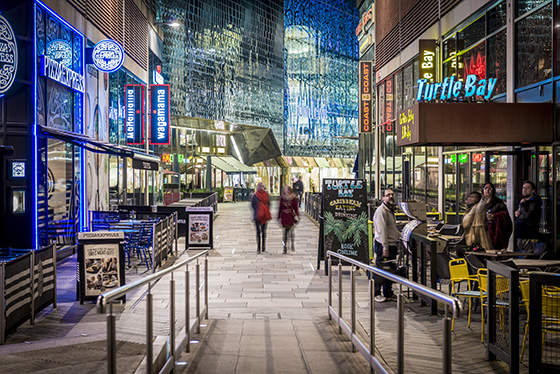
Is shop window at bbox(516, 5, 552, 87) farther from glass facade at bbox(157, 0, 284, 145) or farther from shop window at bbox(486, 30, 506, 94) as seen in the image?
glass facade at bbox(157, 0, 284, 145)

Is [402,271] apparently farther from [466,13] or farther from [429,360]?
[466,13]

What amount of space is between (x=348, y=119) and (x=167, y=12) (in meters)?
26.2

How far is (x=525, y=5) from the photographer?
13273 millimetres

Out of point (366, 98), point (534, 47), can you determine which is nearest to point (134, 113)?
point (366, 98)

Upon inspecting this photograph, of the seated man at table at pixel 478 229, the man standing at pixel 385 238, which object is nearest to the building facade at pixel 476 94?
the seated man at table at pixel 478 229

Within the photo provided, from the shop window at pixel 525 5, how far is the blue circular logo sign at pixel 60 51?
467 inches

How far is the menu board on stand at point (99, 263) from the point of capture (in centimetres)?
941

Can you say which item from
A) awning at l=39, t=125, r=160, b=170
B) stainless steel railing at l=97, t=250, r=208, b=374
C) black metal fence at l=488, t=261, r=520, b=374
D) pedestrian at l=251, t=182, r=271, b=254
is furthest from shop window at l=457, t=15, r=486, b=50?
stainless steel railing at l=97, t=250, r=208, b=374

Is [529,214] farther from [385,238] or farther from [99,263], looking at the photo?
[99,263]

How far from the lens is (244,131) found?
51375mm

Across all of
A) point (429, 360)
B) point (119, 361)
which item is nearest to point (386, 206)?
point (429, 360)

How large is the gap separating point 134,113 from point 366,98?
11940mm

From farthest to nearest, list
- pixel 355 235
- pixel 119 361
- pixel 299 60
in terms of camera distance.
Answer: pixel 299 60
pixel 355 235
pixel 119 361

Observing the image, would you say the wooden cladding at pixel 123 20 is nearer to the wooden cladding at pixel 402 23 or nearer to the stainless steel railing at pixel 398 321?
the wooden cladding at pixel 402 23
